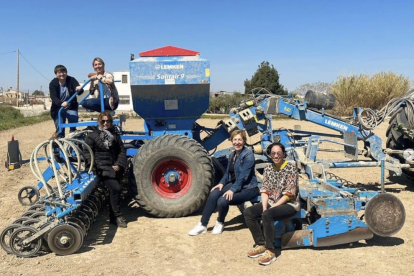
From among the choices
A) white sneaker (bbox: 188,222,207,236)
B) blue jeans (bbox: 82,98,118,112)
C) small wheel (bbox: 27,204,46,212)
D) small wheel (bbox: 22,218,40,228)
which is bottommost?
white sneaker (bbox: 188,222,207,236)

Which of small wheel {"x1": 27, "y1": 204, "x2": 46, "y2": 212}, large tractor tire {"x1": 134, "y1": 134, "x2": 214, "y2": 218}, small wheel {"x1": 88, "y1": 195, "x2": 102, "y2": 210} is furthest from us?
small wheel {"x1": 88, "y1": 195, "x2": 102, "y2": 210}

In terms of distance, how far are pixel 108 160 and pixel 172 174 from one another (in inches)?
36.5

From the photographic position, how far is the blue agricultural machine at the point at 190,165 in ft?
14.0

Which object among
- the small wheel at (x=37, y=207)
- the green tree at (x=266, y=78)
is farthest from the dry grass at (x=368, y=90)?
the small wheel at (x=37, y=207)

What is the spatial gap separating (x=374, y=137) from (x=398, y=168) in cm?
63

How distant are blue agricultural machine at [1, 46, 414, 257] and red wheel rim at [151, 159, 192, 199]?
0.01 metres

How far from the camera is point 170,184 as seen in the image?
5.57 m

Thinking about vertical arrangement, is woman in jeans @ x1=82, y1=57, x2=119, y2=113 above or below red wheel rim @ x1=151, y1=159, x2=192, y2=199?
above

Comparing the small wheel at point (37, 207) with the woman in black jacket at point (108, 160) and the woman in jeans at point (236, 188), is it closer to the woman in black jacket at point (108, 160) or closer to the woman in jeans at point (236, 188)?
the woman in black jacket at point (108, 160)

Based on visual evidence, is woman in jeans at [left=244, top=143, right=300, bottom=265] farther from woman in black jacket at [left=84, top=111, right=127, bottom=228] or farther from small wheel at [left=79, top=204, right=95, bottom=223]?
small wheel at [left=79, top=204, right=95, bottom=223]

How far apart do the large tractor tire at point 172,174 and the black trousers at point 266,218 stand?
126 centimetres

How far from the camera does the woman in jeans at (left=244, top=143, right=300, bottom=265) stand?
414 centimetres

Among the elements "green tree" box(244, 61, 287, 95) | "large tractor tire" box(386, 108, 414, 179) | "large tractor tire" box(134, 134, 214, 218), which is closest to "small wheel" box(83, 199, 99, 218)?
"large tractor tire" box(134, 134, 214, 218)

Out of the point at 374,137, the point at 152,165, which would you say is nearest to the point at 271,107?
the point at 374,137
